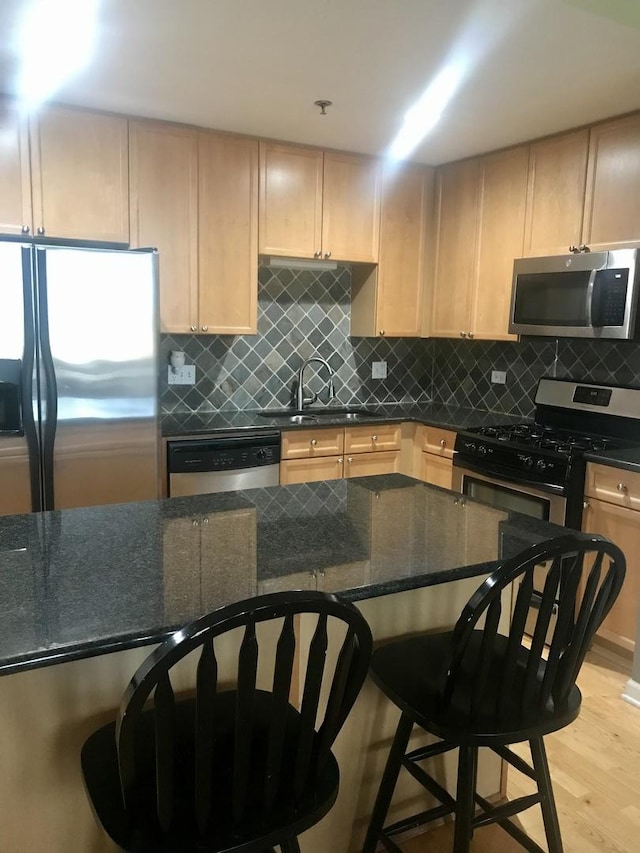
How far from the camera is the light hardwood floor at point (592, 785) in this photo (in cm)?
193

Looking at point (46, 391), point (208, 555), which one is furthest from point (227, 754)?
point (46, 391)

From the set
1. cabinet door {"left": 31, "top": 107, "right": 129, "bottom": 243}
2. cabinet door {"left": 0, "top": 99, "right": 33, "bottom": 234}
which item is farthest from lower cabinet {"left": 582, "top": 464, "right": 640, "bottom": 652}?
cabinet door {"left": 0, "top": 99, "right": 33, "bottom": 234}

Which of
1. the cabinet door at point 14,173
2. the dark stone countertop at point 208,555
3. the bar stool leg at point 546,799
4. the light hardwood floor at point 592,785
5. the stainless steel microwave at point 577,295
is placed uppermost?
the cabinet door at point 14,173

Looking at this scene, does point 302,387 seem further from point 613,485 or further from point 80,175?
point 613,485

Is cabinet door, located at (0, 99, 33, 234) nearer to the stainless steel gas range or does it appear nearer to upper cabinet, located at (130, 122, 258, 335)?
upper cabinet, located at (130, 122, 258, 335)

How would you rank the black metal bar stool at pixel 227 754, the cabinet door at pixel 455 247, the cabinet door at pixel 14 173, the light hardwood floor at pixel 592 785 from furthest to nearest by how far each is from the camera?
the cabinet door at pixel 455 247, the cabinet door at pixel 14 173, the light hardwood floor at pixel 592 785, the black metal bar stool at pixel 227 754

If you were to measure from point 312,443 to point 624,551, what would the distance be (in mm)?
1635

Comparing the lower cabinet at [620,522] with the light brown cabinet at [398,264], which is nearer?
the lower cabinet at [620,522]

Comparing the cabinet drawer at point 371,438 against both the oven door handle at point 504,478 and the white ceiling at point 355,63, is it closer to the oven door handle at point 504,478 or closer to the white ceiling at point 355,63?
the oven door handle at point 504,478

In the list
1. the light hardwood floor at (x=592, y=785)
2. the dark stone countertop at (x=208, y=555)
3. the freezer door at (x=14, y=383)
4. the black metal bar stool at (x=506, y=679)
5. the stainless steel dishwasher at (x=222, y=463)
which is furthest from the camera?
the stainless steel dishwasher at (x=222, y=463)

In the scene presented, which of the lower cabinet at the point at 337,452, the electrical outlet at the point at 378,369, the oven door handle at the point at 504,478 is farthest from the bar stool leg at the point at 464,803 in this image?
the electrical outlet at the point at 378,369

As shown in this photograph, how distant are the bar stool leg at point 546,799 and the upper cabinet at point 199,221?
263 centimetres

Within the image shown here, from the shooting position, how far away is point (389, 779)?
1.65 metres

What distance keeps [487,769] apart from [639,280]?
7.00ft
